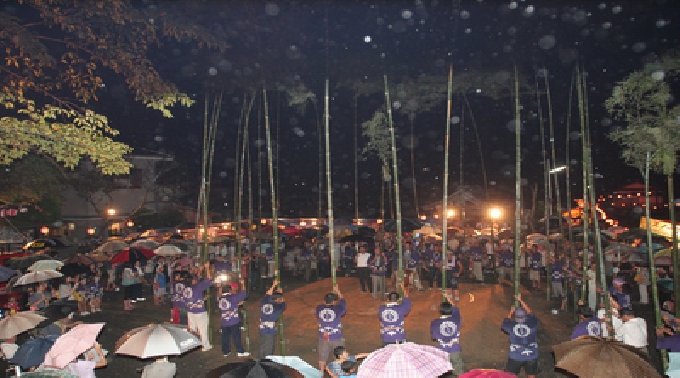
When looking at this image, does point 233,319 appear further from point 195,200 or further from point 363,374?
point 195,200

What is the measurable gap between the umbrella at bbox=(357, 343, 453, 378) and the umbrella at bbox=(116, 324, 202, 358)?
2298 mm

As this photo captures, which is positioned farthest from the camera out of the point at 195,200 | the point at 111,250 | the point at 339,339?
the point at 195,200

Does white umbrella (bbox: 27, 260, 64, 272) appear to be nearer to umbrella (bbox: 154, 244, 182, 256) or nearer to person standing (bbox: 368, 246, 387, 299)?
umbrella (bbox: 154, 244, 182, 256)

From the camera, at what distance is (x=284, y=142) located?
26875mm

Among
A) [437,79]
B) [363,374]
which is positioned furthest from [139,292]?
[437,79]

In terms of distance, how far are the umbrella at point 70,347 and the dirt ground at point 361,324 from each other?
9.22ft

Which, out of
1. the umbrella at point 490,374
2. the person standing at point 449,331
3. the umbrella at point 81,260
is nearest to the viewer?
the umbrella at point 490,374

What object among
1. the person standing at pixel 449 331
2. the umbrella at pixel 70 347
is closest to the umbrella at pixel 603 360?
the person standing at pixel 449 331

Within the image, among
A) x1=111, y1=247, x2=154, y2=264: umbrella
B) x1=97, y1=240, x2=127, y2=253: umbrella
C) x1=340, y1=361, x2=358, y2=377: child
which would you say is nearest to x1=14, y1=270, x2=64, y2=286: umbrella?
x1=111, y1=247, x2=154, y2=264: umbrella

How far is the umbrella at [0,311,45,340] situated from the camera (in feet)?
21.2

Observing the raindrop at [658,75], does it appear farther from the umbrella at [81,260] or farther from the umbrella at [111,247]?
the umbrella at [111,247]

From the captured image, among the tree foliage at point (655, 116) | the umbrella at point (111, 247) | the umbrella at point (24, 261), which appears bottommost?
the umbrella at point (24, 261)

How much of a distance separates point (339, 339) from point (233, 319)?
214 centimetres

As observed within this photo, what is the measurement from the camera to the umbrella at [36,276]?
35.3ft
